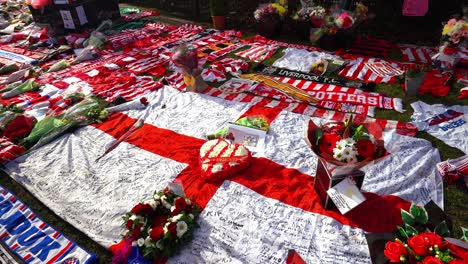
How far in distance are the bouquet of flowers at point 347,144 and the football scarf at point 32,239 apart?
7.13ft

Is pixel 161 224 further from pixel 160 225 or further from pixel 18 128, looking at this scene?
pixel 18 128

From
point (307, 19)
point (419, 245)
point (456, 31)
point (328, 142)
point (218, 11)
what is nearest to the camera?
point (419, 245)

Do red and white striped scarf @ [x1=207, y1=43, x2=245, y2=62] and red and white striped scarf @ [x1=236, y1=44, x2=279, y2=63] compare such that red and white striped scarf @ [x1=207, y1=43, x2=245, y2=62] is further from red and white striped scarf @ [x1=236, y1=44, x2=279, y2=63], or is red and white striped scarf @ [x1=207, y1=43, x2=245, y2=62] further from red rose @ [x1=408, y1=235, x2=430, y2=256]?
red rose @ [x1=408, y1=235, x2=430, y2=256]

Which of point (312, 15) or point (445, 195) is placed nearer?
point (445, 195)

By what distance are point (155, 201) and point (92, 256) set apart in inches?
27.2

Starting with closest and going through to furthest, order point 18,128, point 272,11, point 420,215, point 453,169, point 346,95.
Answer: point 420,215 < point 453,169 < point 18,128 < point 346,95 < point 272,11

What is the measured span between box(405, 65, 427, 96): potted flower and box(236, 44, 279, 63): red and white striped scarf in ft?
8.95

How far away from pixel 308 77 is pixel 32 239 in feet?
15.1

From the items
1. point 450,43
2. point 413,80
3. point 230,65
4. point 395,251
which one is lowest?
point 230,65

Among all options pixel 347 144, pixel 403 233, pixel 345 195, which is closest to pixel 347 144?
pixel 347 144

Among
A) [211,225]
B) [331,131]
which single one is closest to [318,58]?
[331,131]

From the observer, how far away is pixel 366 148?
7.55 ft

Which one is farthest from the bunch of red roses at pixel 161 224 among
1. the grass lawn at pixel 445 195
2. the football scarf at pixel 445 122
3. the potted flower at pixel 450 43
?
the potted flower at pixel 450 43

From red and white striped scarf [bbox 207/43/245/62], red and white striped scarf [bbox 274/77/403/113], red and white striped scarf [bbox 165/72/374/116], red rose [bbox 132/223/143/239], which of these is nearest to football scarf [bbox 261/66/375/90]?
red and white striped scarf [bbox 274/77/403/113]
